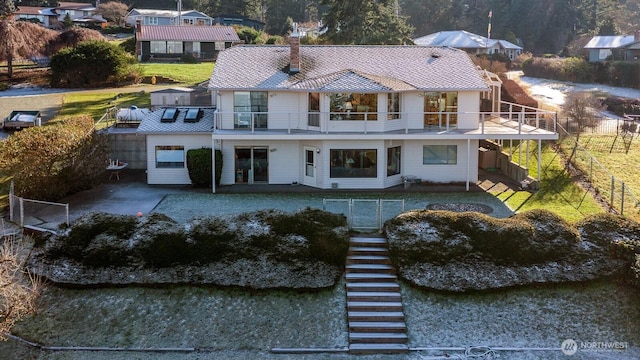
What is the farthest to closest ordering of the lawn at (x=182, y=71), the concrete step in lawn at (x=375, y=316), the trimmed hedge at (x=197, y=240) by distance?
the lawn at (x=182, y=71)
the trimmed hedge at (x=197, y=240)
the concrete step in lawn at (x=375, y=316)

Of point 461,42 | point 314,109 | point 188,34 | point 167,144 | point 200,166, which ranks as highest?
point 188,34

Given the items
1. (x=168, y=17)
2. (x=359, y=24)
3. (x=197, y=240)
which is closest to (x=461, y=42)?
(x=359, y=24)

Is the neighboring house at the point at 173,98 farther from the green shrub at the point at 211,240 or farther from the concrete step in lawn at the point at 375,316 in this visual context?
the concrete step in lawn at the point at 375,316

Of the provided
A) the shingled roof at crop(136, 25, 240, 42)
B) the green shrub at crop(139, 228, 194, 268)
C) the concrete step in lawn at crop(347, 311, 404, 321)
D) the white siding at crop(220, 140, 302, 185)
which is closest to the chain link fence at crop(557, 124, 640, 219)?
the concrete step in lawn at crop(347, 311, 404, 321)

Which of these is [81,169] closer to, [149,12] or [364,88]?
[364,88]

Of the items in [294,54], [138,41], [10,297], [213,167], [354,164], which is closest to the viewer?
[10,297]

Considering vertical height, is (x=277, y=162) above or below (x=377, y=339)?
above

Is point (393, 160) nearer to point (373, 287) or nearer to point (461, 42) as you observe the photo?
point (373, 287)

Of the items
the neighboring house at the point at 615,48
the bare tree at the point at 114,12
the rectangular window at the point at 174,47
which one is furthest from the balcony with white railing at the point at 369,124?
the bare tree at the point at 114,12
